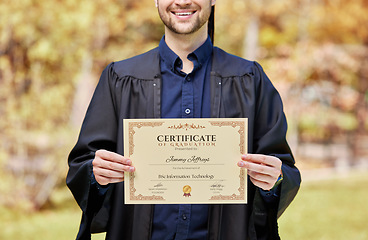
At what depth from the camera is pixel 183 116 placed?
1.64 m

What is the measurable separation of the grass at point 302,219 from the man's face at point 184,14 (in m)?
3.85

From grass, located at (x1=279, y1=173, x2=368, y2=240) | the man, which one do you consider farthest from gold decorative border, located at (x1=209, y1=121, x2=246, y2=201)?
grass, located at (x1=279, y1=173, x2=368, y2=240)

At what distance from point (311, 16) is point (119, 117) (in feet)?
18.7

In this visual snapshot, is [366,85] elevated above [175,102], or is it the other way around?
[366,85]

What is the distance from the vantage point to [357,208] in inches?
233

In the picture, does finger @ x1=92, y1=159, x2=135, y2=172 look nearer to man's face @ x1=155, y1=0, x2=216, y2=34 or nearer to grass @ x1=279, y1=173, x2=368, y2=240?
man's face @ x1=155, y1=0, x2=216, y2=34

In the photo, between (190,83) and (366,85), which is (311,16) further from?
(190,83)

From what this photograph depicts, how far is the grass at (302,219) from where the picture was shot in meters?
5.30

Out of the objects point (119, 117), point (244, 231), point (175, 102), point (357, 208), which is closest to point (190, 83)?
point (175, 102)

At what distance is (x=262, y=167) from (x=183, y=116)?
1.08 feet

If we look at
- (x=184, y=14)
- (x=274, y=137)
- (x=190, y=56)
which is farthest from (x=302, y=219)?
(x=184, y=14)

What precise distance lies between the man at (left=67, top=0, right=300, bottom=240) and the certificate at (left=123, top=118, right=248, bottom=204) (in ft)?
0.40

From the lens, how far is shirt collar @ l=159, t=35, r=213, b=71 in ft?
5.64

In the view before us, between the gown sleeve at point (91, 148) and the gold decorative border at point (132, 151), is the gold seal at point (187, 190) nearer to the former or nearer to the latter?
the gold decorative border at point (132, 151)
